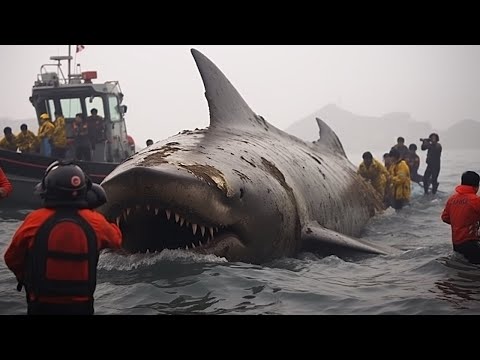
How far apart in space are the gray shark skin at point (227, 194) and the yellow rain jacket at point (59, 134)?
10762 millimetres

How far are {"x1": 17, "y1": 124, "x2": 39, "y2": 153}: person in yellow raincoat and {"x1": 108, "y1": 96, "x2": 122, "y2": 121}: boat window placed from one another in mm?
2917

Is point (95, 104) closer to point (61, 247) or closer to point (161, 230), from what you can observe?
point (161, 230)

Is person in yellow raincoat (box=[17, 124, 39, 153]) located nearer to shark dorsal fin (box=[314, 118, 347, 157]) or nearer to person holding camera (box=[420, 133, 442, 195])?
shark dorsal fin (box=[314, 118, 347, 157])

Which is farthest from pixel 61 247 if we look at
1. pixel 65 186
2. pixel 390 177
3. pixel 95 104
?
pixel 95 104

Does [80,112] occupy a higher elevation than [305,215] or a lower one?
higher

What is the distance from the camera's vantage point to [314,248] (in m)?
9.35

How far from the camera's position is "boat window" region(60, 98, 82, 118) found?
72.6 ft

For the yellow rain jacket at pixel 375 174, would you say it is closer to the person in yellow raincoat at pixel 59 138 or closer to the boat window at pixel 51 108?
the person in yellow raincoat at pixel 59 138

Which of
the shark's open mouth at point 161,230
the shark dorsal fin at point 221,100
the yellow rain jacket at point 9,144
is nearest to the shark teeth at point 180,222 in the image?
the shark's open mouth at point 161,230

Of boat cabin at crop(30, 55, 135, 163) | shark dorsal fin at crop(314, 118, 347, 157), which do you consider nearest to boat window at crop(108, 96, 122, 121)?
boat cabin at crop(30, 55, 135, 163)
